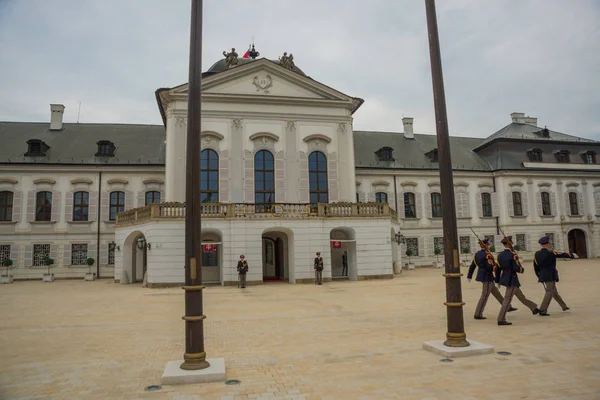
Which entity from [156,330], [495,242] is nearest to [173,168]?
[156,330]

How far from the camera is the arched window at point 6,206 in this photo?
1309 inches

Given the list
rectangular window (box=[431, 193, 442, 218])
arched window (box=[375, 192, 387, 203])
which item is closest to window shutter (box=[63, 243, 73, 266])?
arched window (box=[375, 192, 387, 203])

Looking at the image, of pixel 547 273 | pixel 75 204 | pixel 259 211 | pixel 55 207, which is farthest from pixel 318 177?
pixel 55 207

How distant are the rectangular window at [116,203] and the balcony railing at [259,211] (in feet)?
25.4

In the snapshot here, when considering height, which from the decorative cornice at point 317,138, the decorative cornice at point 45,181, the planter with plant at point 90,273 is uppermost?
the decorative cornice at point 317,138

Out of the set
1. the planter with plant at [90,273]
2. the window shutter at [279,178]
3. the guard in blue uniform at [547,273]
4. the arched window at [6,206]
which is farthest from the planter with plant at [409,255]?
the arched window at [6,206]

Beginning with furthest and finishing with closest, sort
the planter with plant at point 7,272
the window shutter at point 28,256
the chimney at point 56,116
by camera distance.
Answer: the chimney at point 56,116, the window shutter at point 28,256, the planter with plant at point 7,272

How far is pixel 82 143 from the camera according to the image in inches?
1457

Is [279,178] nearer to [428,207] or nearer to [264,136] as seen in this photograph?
[264,136]

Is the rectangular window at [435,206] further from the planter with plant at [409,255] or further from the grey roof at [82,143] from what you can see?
the grey roof at [82,143]

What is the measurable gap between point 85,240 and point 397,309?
27696mm

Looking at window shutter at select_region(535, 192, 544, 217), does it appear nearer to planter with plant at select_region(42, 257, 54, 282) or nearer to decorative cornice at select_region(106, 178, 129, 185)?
decorative cornice at select_region(106, 178, 129, 185)

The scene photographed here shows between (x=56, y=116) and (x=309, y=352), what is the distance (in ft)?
126

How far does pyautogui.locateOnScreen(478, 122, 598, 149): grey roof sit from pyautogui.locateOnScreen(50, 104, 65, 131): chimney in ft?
126
